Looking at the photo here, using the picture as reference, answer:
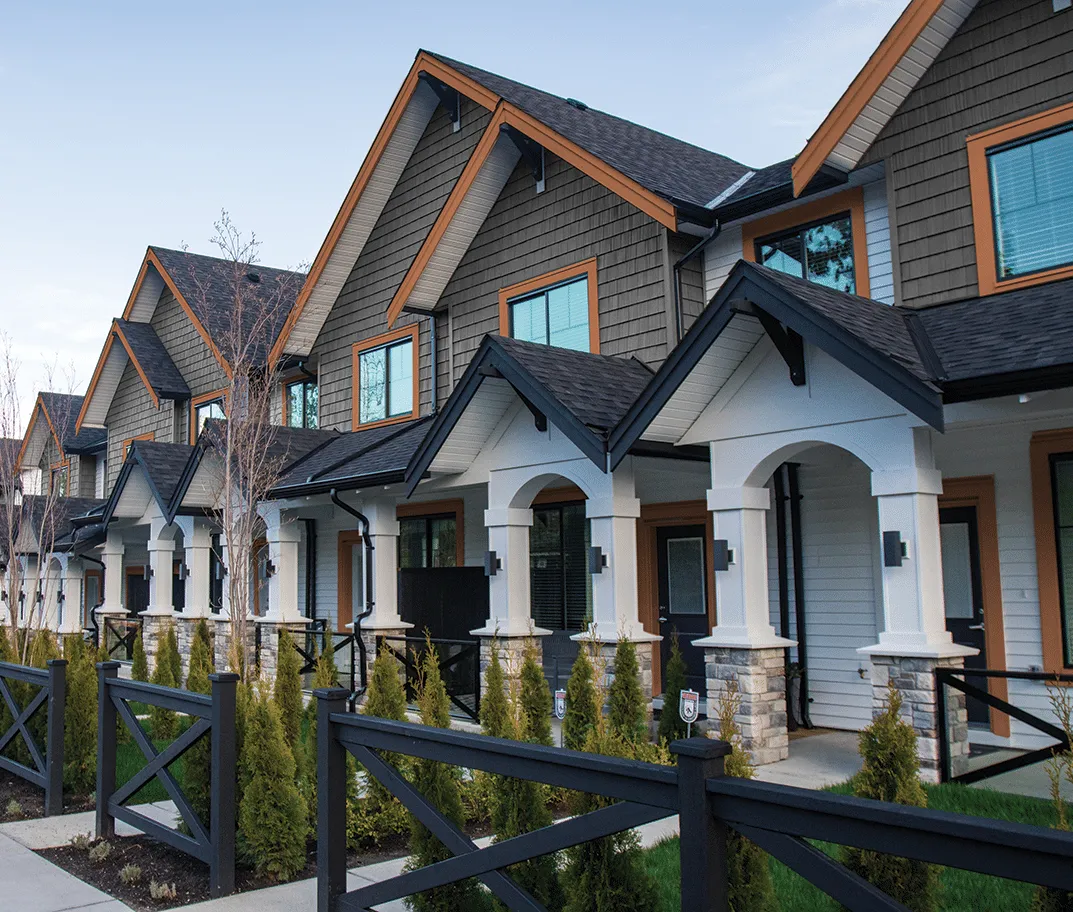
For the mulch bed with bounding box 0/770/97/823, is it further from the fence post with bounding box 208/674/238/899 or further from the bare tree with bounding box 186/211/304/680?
the fence post with bounding box 208/674/238/899

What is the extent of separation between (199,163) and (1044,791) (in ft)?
66.7

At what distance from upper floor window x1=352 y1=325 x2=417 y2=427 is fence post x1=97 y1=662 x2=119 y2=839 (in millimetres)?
9014

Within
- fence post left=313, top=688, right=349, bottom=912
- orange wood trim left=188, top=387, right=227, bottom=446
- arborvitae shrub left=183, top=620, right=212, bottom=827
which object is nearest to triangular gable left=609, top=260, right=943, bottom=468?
arborvitae shrub left=183, top=620, right=212, bottom=827

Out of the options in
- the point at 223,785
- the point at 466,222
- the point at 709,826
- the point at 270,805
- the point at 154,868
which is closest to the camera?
the point at 709,826

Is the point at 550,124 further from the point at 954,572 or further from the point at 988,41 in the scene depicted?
the point at 954,572

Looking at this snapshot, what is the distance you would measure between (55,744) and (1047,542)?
29.0ft

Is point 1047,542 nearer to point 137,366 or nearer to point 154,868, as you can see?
point 154,868

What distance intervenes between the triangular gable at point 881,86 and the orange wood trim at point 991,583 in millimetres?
3537

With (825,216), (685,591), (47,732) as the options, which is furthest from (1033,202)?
(47,732)

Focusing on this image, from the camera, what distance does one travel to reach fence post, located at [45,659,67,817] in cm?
801

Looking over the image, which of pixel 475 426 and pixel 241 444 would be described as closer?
pixel 475 426

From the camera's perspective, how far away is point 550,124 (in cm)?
1307

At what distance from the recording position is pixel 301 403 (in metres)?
19.1

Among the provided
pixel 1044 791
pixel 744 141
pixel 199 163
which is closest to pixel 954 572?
pixel 1044 791
